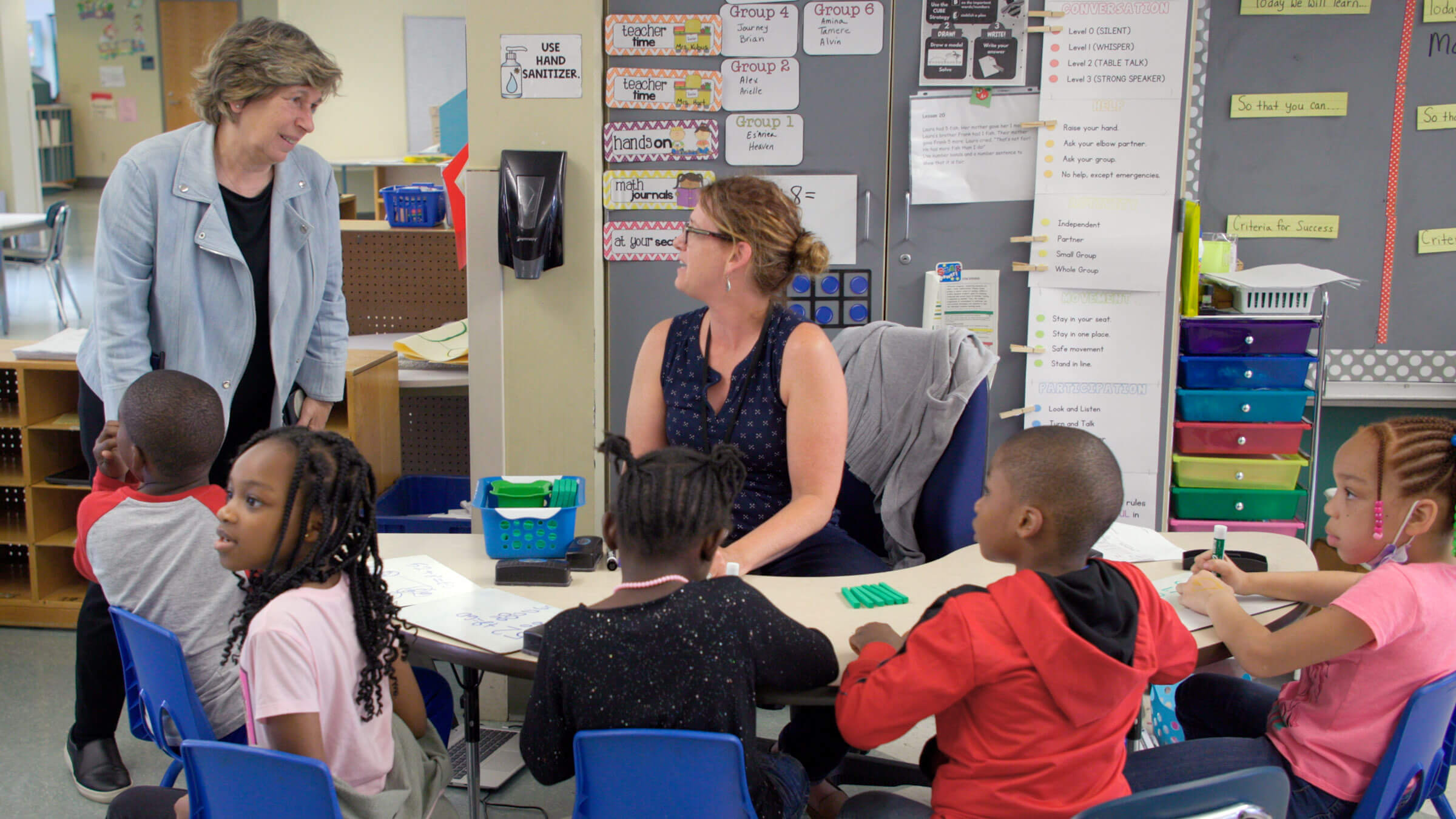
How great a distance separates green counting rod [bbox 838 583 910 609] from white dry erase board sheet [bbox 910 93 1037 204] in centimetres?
186

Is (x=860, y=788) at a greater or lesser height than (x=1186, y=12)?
lesser

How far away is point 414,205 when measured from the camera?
4098 millimetres

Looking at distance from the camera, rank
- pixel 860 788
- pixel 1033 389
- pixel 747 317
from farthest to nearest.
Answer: pixel 1033 389 < pixel 860 788 < pixel 747 317

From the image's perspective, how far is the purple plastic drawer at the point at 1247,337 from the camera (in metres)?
3.42

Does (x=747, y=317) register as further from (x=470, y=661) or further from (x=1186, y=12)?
(x=1186, y=12)

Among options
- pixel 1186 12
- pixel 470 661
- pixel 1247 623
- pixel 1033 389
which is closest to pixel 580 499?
pixel 470 661

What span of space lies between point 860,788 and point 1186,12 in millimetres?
2442

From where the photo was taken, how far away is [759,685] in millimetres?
1550

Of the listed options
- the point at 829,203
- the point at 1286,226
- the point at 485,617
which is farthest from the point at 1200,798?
the point at 1286,226

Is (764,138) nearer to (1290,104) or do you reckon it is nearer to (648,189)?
(648,189)

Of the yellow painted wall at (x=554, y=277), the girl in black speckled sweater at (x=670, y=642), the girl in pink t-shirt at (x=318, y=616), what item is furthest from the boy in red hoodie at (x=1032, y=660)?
the yellow painted wall at (x=554, y=277)

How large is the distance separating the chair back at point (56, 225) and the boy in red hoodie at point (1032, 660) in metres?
6.84

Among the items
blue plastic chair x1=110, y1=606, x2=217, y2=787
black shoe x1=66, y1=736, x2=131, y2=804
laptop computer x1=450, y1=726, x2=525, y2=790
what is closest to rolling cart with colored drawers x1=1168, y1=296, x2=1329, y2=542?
laptop computer x1=450, y1=726, x2=525, y2=790

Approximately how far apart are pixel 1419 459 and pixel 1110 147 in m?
1.99
